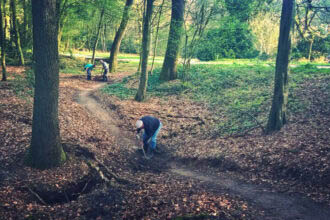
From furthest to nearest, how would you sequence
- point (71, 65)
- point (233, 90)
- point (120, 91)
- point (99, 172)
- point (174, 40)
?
point (71, 65)
point (120, 91)
point (174, 40)
point (233, 90)
point (99, 172)

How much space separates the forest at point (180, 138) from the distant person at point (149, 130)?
0.13ft

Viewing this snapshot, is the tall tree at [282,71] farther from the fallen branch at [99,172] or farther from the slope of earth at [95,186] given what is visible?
the fallen branch at [99,172]

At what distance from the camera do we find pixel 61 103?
46.3 ft

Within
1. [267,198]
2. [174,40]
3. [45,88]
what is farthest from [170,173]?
[174,40]

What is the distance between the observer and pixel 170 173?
9086 millimetres

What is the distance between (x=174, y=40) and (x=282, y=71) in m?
10.3

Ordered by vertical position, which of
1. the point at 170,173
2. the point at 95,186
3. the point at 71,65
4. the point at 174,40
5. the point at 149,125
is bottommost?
the point at 170,173

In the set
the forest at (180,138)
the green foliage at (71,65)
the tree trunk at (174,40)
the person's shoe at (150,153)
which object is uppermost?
the tree trunk at (174,40)

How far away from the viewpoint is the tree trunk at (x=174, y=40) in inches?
722

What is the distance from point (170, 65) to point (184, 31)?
3063mm

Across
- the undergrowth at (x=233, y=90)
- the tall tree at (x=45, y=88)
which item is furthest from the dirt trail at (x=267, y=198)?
the tall tree at (x=45, y=88)

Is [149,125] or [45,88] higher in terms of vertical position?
[45,88]

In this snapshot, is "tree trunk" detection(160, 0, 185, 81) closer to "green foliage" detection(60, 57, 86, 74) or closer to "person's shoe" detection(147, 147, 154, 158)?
"person's shoe" detection(147, 147, 154, 158)

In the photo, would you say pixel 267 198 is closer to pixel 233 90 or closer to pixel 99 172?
pixel 99 172
